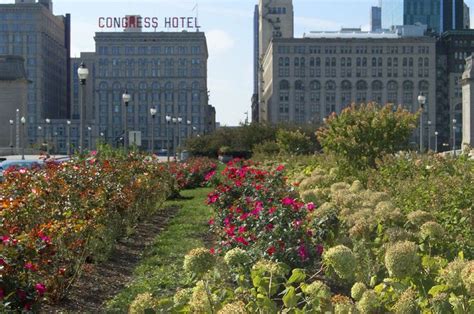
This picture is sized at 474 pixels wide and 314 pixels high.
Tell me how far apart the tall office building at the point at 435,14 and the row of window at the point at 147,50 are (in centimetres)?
6832

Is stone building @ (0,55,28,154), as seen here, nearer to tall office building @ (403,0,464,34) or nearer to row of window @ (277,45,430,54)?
row of window @ (277,45,430,54)

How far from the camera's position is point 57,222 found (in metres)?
8.37


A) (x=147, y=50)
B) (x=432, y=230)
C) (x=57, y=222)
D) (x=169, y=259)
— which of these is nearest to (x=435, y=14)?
(x=147, y=50)

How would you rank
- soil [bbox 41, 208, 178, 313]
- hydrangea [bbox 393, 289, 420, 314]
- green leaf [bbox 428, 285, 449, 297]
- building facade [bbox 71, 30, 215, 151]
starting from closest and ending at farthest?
hydrangea [bbox 393, 289, 420, 314] < green leaf [bbox 428, 285, 449, 297] < soil [bbox 41, 208, 178, 313] < building facade [bbox 71, 30, 215, 151]

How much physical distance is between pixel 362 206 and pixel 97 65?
5415 inches

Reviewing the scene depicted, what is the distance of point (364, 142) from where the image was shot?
1825cm

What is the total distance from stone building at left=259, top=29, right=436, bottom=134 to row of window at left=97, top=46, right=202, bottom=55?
70.3ft

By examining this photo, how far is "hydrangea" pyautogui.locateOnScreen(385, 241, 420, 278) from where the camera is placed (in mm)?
5117

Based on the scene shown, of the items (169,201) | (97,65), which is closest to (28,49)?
(97,65)

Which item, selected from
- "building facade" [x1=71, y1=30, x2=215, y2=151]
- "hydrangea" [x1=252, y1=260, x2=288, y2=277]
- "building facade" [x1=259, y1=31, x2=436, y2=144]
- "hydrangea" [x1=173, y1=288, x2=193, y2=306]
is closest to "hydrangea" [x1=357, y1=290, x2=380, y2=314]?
"hydrangea" [x1=252, y1=260, x2=288, y2=277]

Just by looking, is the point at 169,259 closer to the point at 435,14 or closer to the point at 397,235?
the point at 397,235

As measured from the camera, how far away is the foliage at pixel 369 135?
59.2ft

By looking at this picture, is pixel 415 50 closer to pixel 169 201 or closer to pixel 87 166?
pixel 169 201

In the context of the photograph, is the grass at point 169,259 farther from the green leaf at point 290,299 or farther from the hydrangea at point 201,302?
the green leaf at point 290,299
